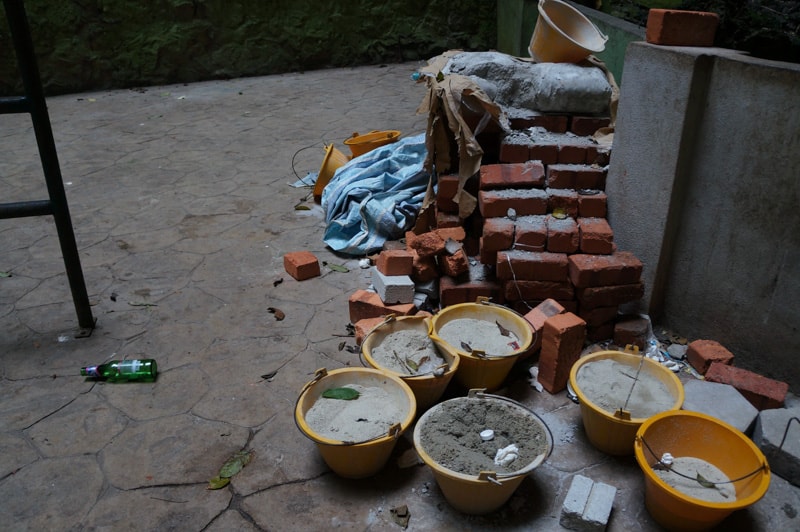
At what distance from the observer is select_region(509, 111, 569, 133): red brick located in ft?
12.2

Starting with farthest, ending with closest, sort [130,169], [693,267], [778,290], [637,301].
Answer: [130,169], [637,301], [693,267], [778,290]

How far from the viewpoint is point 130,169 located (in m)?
5.75

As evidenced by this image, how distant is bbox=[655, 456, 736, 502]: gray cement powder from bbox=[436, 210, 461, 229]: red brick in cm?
177

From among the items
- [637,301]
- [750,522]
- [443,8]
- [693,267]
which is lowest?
[750,522]

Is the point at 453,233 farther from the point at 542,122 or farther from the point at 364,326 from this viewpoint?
the point at 542,122

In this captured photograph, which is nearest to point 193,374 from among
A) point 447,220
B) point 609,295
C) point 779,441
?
point 447,220

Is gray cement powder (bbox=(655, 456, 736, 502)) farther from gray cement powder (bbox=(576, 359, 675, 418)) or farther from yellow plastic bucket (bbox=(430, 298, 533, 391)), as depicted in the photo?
yellow plastic bucket (bbox=(430, 298, 533, 391))

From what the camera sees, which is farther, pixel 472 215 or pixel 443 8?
pixel 443 8

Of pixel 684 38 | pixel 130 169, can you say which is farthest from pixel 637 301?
pixel 130 169

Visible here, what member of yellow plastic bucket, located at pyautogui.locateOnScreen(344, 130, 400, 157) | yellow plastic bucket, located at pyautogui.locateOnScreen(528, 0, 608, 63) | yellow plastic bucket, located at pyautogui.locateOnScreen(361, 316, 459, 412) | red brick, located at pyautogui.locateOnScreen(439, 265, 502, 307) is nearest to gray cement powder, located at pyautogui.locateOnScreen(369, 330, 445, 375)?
yellow plastic bucket, located at pyautogui.locateOnScreen(361, 316, 459, 412)

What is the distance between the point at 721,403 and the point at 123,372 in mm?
2687

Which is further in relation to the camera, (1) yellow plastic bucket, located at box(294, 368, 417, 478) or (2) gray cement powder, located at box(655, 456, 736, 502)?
(1) yellow plastic bucket, located at box(294, 368, 417, 478)

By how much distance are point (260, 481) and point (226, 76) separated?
800cm

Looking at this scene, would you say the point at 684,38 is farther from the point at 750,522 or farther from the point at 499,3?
the point at 499,3
